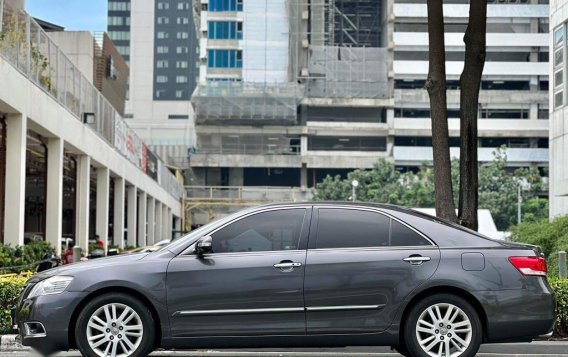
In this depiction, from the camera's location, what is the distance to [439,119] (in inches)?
530

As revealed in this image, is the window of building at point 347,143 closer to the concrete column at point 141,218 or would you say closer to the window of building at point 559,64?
the concrete column at point 141,218

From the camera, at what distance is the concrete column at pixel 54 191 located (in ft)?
79.8

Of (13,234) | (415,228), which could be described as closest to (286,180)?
(13,234)

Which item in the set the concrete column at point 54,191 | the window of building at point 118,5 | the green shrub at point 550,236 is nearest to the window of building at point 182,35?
the window of building at point 118,5

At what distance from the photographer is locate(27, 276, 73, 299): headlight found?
763 cm

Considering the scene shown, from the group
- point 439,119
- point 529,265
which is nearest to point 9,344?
point 529,265

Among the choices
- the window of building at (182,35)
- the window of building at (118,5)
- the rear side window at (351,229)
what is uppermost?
the window of building at (118,5)

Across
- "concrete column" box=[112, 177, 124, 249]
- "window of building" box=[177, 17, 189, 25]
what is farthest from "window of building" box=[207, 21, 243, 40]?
"window of building" box=[177, 17, 189, 25]

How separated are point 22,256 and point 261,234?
42.7ft

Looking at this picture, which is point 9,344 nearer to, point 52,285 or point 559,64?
point 52,285

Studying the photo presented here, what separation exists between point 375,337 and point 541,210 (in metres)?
67.3

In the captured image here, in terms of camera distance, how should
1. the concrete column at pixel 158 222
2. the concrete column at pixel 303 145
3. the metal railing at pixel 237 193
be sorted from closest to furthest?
the concrete column at pixel 158 222 < the metal railing at pixel 237 193 < the concrete column at pixel 303 145

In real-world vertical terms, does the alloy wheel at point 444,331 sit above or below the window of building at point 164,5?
below

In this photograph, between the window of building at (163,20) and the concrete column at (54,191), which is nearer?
the concrete column at (54,191)
